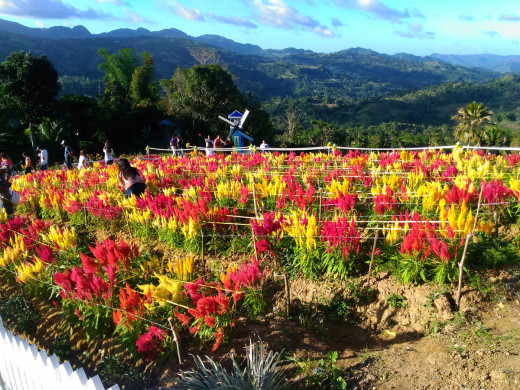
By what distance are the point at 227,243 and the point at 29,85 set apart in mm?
24230

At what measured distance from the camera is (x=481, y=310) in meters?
3.37

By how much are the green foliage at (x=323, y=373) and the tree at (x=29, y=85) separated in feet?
82.1

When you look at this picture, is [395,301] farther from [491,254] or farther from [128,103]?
[128,103]

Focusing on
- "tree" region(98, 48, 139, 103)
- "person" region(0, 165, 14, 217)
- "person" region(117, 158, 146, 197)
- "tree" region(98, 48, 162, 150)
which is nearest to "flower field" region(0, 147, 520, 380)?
"person" region(117, 158, 146, 197)

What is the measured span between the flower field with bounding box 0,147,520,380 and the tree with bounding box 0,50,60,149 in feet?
64.5

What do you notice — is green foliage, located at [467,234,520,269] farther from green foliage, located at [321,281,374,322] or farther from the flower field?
green foliage, located at [321,281,374,322]

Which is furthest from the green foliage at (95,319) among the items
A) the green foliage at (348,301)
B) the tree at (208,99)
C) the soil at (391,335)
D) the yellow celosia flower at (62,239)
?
the tree at (208,99)

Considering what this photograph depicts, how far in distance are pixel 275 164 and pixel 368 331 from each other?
595 cm

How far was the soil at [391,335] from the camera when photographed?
2.71 m

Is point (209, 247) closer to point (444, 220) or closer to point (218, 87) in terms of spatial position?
point (444, 220)

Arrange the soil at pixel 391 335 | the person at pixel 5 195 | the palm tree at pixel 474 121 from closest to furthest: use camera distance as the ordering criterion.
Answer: the soil at pixel 391 335, the person at pixel 5 195, the palm tree at pixel 474 121

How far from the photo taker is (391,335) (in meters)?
3.46

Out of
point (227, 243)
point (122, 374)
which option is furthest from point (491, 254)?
point (122, 374)

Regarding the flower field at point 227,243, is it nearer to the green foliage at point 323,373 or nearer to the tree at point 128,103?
the green foliage at point 323,373
